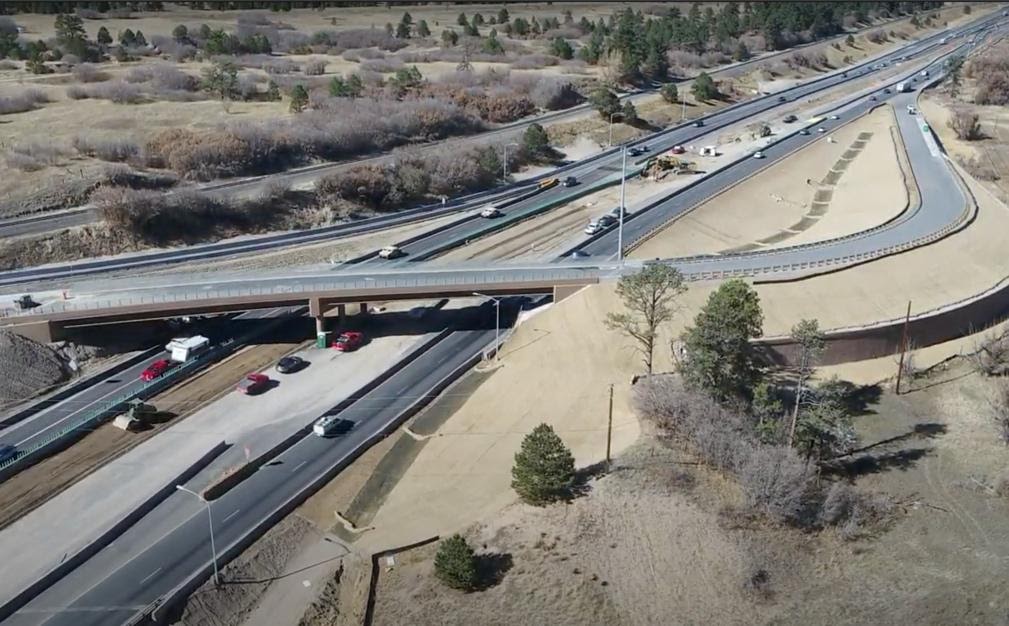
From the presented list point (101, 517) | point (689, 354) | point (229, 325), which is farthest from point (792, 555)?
point (229, 325)

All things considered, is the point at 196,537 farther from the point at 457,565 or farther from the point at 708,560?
the point at 708,560

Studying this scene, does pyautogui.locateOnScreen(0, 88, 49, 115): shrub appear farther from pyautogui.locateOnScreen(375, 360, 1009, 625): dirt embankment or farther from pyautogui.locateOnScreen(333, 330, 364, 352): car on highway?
pyautogui.locateOnScreen(375, 360, 1009, 625): dirt embankment

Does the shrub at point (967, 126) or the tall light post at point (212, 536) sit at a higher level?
the shrub at point (967, 126)

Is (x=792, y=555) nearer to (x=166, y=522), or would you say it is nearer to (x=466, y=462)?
(x=466, y=462)

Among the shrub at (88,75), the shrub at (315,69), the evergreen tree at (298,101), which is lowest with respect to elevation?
the evergreen tree at (298,101)

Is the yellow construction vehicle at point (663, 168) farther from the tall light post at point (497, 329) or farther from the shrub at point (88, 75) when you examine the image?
the shrub at point (88, 75)

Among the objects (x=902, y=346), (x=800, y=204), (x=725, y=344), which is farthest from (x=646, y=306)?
(x=800, y=204)

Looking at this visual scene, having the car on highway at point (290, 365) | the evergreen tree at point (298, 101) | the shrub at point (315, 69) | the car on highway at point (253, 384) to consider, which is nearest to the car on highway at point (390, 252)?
the car on highway at point (290, 365)
